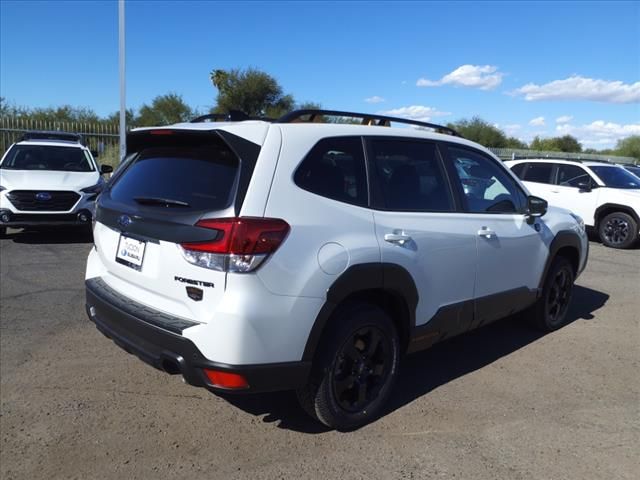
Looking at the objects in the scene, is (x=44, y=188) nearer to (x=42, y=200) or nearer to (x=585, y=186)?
(x=42, y=200)

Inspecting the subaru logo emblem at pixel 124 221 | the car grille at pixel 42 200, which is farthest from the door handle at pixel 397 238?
the car grille at pixel 42 200

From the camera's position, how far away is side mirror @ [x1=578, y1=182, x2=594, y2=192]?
36.2 ft

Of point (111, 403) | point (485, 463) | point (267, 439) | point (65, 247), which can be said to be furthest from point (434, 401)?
point (65, 247)

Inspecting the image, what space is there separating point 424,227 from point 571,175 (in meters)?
9.51

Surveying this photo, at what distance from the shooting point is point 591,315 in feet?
19.1

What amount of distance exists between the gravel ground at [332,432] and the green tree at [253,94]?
36.0 metres

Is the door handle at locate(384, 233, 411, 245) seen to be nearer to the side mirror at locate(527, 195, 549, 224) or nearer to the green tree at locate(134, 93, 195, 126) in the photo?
the side mirror at locate(527, 195, 549, 224)

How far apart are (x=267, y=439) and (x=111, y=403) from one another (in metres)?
1.13

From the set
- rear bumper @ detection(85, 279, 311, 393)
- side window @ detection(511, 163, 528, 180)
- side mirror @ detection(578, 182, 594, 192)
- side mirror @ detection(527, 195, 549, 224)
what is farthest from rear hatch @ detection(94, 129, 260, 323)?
side window @ detection(511, 163, 528, 180)

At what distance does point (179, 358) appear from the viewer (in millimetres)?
2746

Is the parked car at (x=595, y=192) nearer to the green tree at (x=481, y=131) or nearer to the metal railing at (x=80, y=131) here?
the metal railing at (x=80, y=131)

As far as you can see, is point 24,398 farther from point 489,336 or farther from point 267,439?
point 489,336

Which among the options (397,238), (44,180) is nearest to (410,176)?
(397,238)

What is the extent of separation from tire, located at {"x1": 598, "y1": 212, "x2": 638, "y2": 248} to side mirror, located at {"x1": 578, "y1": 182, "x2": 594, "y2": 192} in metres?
0.68
